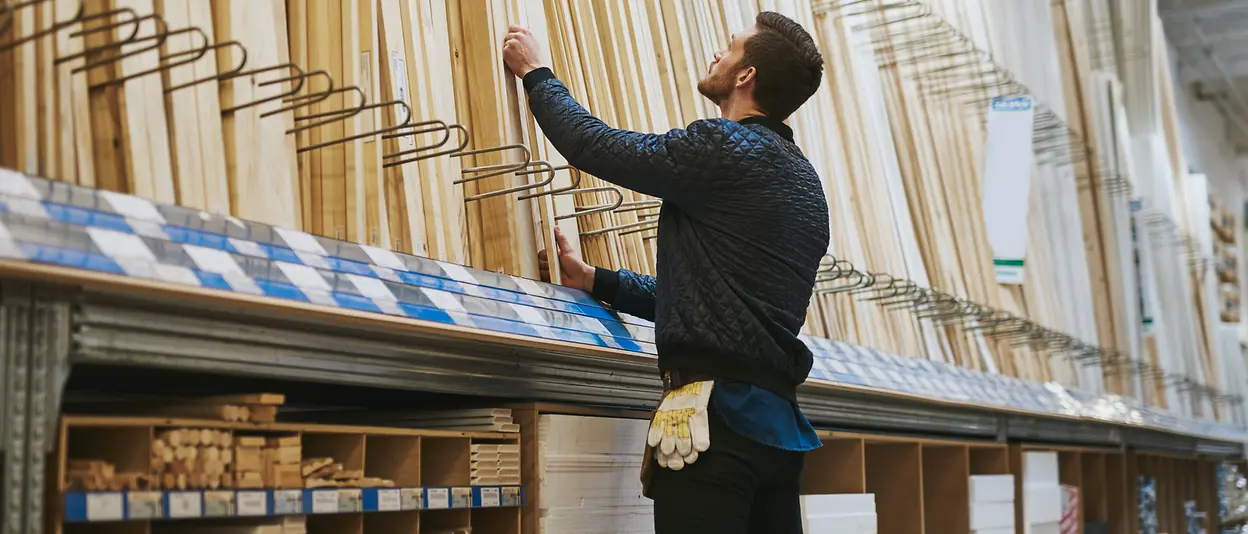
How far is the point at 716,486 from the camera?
96.6 inches

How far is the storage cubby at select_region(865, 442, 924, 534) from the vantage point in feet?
14.4

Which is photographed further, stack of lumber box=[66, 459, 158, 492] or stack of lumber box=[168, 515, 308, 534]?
stack of lumber box=[168, 515, 308, 534]

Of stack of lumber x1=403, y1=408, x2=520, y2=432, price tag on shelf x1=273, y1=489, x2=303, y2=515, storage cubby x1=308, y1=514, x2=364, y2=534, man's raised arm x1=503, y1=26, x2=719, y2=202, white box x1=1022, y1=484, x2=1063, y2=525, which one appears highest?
man's raised arm x1=503, y1=26, x2=719, y2=202

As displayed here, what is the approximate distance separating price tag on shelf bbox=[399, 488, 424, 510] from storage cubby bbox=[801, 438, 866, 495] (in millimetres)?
1760

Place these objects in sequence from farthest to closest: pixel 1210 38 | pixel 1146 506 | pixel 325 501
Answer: pixel 1210 38
pixel 1146 506
pixel 325 501

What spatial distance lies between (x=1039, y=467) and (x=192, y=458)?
13.1 ft

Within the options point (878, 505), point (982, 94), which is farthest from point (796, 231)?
point (982, 94)

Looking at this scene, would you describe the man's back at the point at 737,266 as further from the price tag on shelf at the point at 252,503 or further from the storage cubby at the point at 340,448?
the price tag on shelf at the point at 252,503

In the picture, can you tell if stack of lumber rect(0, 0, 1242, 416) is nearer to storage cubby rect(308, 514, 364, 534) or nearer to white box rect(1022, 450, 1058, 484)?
white box rect(1022, 450, 1058, 484)

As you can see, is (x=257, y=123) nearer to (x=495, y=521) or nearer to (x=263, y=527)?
(x=263, y=527)

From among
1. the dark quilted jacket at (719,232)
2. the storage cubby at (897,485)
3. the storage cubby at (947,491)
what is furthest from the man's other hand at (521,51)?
the storage cubby at (947,491)

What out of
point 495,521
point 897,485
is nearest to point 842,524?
point 897,485

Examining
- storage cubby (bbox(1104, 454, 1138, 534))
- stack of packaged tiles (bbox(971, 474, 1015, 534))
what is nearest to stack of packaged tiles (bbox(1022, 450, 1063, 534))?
stack of packaged tiles (bbox(971, 474, 1015, 534))

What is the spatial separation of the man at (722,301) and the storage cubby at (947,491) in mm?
2122
